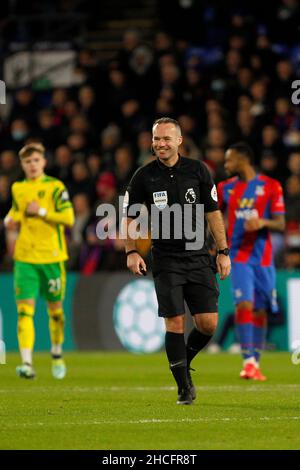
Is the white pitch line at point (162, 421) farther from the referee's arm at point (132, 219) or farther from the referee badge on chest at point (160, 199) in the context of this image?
the referee badge on chest at point (160, 199)

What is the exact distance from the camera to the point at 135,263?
31.2ft

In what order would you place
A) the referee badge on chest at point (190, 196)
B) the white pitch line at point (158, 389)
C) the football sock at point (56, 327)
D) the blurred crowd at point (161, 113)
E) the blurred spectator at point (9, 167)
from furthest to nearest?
the blurred spectator at point (9, 167) < the blurred crowd at point (161, 113) < the football sock at point (56, 327) < the white pitch line at point (158, 389) < the referee badge on chest at point (190, 196)

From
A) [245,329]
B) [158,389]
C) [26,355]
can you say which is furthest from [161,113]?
[158,389]

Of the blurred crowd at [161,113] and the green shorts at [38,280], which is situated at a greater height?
the blurred crowd at [161,113]

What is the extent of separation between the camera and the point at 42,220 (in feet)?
42.5

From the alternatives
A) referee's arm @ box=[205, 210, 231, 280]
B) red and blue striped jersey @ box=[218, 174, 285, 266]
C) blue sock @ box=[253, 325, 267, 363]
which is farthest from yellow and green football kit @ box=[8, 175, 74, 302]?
referee's arm @ box=[205, 210, 231, 280]

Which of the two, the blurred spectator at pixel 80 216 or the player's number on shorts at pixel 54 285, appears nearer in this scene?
the player's number on shorts at pixel 54 285

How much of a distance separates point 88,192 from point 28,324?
6.42 m

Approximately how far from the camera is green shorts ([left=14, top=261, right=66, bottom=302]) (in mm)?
12797

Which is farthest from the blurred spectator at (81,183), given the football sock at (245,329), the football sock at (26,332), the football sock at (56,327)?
the football sock at (245,329)

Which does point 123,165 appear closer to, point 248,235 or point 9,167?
point 9,167

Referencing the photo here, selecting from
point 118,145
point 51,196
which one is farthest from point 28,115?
point 51,196

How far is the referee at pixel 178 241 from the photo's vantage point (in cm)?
962
